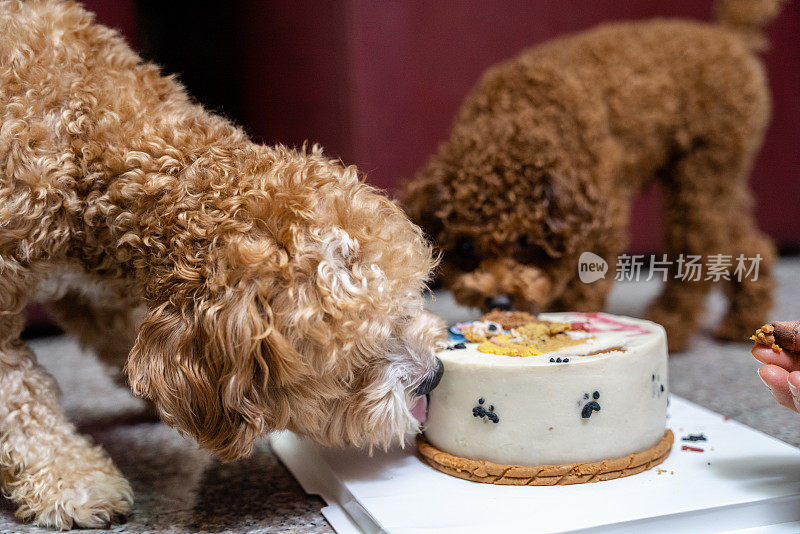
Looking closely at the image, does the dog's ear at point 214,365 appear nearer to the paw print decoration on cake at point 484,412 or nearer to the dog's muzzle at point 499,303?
the paw print decoration on cake at point 484,412

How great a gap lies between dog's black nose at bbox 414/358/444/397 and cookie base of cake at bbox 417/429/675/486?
0.51 ft

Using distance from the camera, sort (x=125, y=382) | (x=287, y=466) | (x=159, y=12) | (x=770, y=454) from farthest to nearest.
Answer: (x=159, y=12) < (x=125, y=382) < (x=287, y=466) < (x=770, y=454)

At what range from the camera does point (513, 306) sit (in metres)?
1.78

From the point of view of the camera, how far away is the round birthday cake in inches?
46.8

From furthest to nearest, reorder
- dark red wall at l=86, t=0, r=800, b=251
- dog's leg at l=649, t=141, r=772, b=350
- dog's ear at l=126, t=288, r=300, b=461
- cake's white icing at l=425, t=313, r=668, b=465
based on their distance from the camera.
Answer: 1. dark red wall at l=86, t=0, r=800, b=251
2. dog's leg at l=649, t=141, r=772, b=350
3. cake's white icing at l=425, t=313, r=668, b=465
4. dog's ear at l=126, t=288, r=300, b=461

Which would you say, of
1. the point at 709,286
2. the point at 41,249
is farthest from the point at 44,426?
the point at 709,286

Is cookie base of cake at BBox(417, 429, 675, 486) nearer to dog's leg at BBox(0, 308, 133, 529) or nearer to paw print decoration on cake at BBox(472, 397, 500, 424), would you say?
paw print decoration on cake at BBox(472, 397, 500, 424)

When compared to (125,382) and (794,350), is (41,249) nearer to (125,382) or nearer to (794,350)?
(125,382)

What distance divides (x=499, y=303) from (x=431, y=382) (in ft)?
2.06

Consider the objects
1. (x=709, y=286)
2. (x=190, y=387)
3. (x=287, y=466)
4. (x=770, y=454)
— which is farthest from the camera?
(x=709, y=286)

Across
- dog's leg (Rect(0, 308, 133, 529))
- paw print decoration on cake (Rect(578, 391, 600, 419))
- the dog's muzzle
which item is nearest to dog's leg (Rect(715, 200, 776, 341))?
the dog's muzzle

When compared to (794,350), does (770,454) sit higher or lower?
lower

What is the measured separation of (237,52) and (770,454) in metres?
2.39

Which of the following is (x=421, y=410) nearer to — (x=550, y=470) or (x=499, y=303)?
(x=550, y=470)
